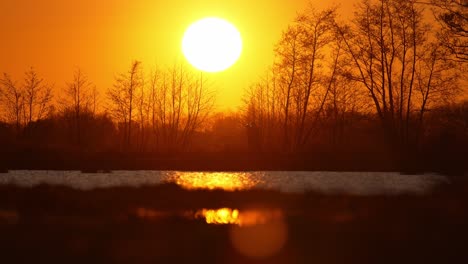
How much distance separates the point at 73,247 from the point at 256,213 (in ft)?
26.8

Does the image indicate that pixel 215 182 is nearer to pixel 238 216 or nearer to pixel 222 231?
pixel 238 216

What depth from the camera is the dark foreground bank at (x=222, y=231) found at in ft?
33.7

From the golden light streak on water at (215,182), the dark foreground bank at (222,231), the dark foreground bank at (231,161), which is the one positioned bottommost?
the dark foreground bank at (222,231)

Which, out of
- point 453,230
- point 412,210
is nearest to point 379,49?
point 412,210

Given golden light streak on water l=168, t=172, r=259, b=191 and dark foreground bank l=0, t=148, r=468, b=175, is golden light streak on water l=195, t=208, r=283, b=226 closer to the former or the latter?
golden light streak on water l=168, t=172, r=259, b=191

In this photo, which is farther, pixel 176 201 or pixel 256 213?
pixel 176 201

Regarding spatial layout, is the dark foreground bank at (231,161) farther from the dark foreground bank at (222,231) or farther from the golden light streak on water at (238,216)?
the golden light streak on water at (238,216)

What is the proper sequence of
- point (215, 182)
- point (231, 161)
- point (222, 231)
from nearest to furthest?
point (222, 231)
point (215, 182)
point (231, 161)

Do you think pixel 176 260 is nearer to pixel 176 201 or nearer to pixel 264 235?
pixel 264 235

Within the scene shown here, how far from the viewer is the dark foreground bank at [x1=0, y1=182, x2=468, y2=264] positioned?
33.7 feet

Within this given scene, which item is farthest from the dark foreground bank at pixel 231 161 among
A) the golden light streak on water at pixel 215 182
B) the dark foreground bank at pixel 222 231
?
the dark foreground bank at pixel 222 231

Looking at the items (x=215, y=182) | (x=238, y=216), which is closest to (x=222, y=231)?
(x=238, y=216)

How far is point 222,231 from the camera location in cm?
1302

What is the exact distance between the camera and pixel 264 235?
1303cm
